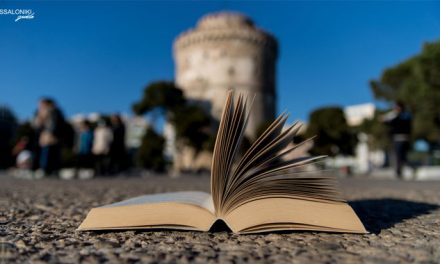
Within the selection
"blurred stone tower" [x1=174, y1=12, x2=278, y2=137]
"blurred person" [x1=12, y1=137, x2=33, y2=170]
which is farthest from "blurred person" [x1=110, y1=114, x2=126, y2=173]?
"blurred stone tower" [x1=174, y1=12, x2=278, y2=137]

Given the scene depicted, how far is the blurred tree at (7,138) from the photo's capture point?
31.1 m

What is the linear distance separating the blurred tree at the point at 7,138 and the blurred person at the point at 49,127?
27.2 metres

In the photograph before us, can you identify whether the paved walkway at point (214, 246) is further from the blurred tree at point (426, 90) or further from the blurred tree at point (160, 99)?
the blurred tree at point (160, 99)

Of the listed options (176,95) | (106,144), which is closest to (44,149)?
(106,144)

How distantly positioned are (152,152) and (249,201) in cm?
2451

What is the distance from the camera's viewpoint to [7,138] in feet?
120

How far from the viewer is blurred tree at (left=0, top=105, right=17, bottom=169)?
31.1 meters

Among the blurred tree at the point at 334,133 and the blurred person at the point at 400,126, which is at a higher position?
the blurred tree at the point at 334,133

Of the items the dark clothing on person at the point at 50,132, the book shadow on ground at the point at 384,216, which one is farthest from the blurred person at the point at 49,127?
the book shadow on ground at the point at 384,216

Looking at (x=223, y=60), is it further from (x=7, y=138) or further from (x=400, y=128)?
(x=7, y=138)

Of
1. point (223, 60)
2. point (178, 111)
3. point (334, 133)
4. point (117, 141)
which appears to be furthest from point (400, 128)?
point (223, 60)

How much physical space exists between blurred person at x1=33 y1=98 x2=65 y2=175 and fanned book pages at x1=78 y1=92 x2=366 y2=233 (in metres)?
4.80

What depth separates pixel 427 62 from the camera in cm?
1458

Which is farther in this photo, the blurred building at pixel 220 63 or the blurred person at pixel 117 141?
the blurred building at pixel 220 63
